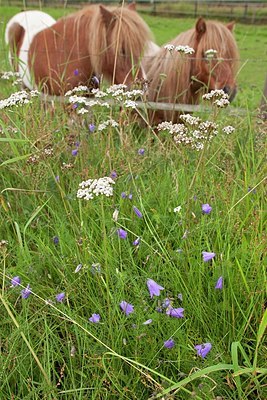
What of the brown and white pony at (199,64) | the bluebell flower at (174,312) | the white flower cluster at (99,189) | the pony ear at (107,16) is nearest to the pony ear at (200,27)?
the brown and white pony at (199,64)

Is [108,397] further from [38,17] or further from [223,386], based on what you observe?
[38,17]

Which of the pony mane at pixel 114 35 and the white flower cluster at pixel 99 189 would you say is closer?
the white flower cluster at pixel 99 189

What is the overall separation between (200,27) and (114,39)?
67cm

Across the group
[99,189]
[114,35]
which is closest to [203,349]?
[99,189]

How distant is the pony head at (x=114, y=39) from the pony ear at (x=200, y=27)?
1.28 ft

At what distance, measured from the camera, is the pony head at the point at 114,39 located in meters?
3.58

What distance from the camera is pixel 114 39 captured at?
3.55 metres

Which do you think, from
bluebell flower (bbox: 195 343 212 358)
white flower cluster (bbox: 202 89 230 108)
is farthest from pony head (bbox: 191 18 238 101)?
bluebell flower (bbox: 195 343 212 358)

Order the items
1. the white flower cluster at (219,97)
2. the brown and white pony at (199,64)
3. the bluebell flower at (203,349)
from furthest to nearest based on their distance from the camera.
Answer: the brown and white pony at (199,64) → the white flower cluster at (219,97) → the bluebell flower at (203,349)

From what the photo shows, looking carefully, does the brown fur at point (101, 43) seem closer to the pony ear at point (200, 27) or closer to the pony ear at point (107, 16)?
the pony ear at point (107, 16)

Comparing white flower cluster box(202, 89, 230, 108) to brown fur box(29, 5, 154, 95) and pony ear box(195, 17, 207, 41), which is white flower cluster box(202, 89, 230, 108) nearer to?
brown fur box(29, 5, 154, 95)

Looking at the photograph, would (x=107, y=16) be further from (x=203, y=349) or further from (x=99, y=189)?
(x=203, y=349)

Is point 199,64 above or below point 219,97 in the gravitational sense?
below

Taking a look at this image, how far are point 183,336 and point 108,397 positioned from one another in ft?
0.82
